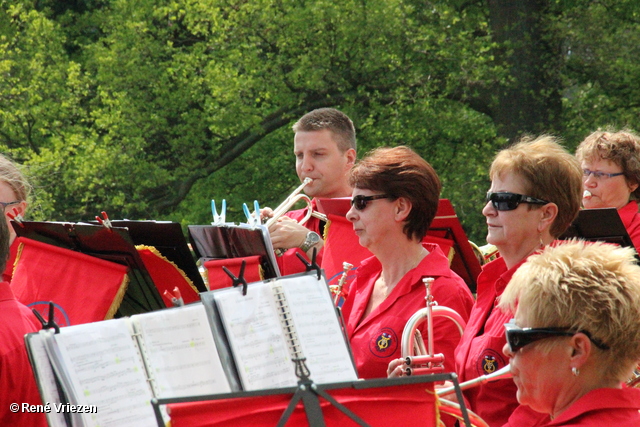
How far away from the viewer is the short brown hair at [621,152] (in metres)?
4.84

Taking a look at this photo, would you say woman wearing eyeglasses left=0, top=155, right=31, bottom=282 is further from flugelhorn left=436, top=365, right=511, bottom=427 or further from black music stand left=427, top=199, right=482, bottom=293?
flugelhorn left=436, top=365, right=511, bottom=427

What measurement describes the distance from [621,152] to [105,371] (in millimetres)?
3516

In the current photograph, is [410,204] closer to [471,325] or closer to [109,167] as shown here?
[471,325]

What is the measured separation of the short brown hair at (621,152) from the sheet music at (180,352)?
316 centimetres

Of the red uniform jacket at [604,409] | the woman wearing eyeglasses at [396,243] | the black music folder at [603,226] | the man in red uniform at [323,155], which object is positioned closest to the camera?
the red uniform jacket at [604,409]

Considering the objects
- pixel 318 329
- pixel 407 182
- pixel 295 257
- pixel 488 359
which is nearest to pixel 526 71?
pixel 295 257

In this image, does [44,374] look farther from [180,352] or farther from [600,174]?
[600,174]

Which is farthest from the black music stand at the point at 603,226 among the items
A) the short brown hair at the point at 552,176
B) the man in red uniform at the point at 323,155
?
the man in red uniform at the point at 323,155

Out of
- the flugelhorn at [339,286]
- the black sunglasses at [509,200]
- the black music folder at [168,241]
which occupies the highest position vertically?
the black sunglasses at [509,200]

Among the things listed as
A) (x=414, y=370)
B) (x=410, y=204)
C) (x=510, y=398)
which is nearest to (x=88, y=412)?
(x=414, y=370)

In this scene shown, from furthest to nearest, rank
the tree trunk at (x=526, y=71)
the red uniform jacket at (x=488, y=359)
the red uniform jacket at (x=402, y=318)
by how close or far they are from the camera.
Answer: the tree trunk at (x=526, y=71) < the red uniform jacket at (x=402, y=318) < the red uniform jacket at (x=488, y=359)

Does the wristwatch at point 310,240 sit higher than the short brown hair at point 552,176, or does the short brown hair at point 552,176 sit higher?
the short brown hair at point 552,176

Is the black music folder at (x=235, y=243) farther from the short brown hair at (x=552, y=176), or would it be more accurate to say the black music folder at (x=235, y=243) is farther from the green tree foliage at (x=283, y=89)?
the green tree foliage at (x=283, y=89)

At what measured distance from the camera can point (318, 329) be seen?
2.66 meters
